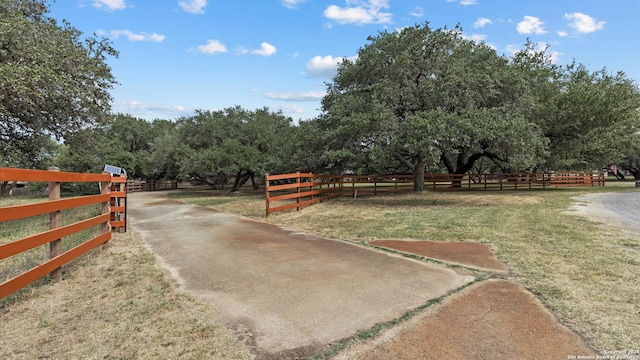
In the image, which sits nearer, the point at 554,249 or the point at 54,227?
→ the point at 54,227

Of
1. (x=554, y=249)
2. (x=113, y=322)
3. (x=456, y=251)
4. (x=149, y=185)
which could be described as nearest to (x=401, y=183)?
(x=554, y=249)

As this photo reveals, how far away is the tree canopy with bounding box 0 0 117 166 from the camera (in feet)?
24.1

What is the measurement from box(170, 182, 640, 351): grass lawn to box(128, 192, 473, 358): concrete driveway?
95 cm

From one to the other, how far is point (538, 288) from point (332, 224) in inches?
193

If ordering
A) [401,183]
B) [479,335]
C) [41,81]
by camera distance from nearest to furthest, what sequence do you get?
[479,335] < [41,81] < [401,183]

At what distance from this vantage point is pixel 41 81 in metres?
7.40

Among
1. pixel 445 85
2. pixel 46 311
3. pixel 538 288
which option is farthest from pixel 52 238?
pixel 445 85

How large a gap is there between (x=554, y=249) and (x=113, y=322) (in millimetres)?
5934

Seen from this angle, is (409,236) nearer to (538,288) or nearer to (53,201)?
(538,288)

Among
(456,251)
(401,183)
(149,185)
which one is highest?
(401,183)

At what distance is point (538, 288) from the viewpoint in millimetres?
3492

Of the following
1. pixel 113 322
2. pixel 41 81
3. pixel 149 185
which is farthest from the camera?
pixel 149 185

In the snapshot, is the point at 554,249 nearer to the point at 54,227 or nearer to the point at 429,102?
the point at 54,227

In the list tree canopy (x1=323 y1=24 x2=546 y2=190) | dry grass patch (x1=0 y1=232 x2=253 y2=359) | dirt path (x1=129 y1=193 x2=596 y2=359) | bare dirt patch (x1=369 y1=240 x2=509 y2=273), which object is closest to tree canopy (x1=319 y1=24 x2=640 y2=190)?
tree canopy (x1=323 y1=24 x2=546 y2=190)
